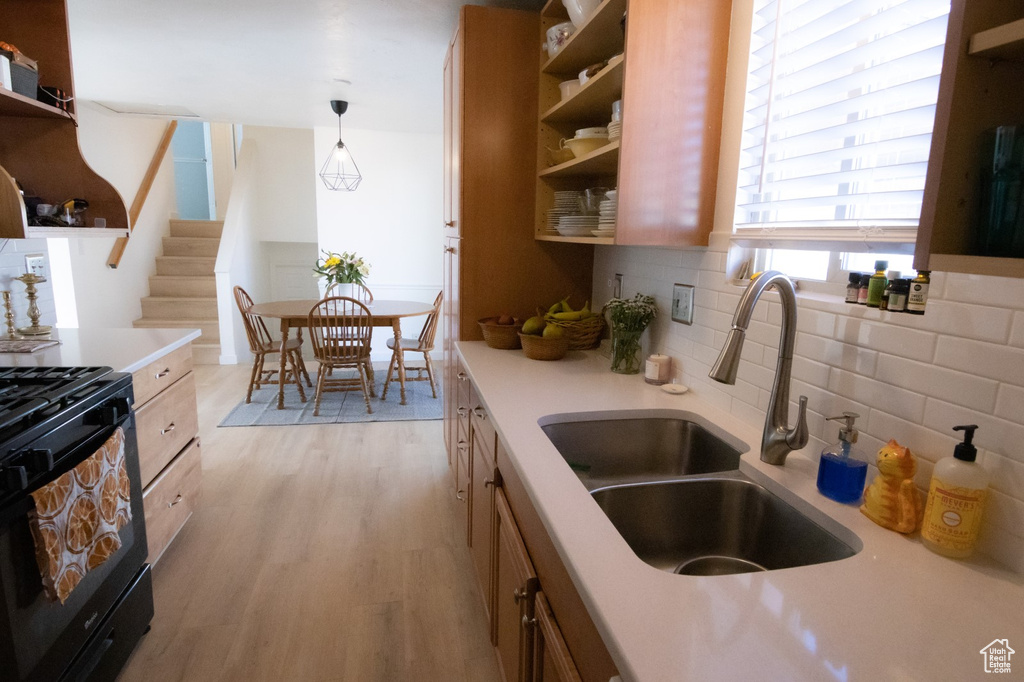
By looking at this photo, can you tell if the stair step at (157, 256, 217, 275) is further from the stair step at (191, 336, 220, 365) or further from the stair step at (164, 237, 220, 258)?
the stair step at (191, 336, 220, 365)

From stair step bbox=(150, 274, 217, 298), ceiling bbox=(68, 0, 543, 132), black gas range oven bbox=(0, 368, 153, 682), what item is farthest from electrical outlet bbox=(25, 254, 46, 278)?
stair step bbox=(150, 274, 217, 298)

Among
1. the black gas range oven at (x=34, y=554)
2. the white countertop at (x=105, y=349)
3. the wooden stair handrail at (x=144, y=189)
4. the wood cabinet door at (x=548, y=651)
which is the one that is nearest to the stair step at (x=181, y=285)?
the wooden stair handrail at (x=144, y=189)

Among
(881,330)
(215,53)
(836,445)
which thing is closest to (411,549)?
(836,445)

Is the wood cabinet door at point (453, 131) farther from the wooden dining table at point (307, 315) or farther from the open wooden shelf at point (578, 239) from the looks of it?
the wooden dining table at point (307, 315)

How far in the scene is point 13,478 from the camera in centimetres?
117

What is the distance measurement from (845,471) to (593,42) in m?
1.54

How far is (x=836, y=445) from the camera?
1.05 m

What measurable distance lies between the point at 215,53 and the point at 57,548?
9.10 feet

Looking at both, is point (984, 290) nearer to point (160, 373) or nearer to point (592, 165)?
point (592, 165)

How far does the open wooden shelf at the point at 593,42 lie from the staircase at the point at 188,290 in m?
4.61

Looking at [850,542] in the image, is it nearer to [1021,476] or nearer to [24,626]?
[1021,476]

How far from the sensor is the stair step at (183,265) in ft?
18.7

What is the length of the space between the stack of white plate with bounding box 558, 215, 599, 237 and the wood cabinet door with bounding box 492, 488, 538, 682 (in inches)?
39.5

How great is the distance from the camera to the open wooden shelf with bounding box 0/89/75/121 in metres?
1.71
